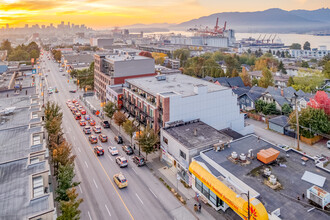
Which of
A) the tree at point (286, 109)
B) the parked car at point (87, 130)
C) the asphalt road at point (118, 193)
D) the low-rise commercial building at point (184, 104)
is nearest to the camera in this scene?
the asphalt road at point (118, 193)

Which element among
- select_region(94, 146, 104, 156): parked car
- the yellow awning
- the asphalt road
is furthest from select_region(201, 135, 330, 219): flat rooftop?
select_region(94, 146, 104, 156): parked car

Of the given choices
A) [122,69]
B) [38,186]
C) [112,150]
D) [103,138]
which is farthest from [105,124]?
[38,186]

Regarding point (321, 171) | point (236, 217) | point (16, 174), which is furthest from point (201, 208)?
point (16, 174)

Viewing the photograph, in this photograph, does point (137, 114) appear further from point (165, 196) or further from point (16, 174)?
point (16, 174)

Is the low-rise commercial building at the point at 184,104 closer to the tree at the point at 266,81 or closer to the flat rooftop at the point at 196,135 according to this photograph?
the flat rooftop at the point at 196,135

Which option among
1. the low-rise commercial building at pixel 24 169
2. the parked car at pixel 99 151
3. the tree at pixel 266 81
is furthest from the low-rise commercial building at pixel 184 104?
the tree at pixel 266 81

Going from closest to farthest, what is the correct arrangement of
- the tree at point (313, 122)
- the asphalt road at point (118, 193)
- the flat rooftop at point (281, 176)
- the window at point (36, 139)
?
the flat rooftop at point (281, 176) → the asphalt road at point (118, 193) → the window at point (36, 139) → the tree at point (313, 122)

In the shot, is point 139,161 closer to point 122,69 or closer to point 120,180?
point 120,180
